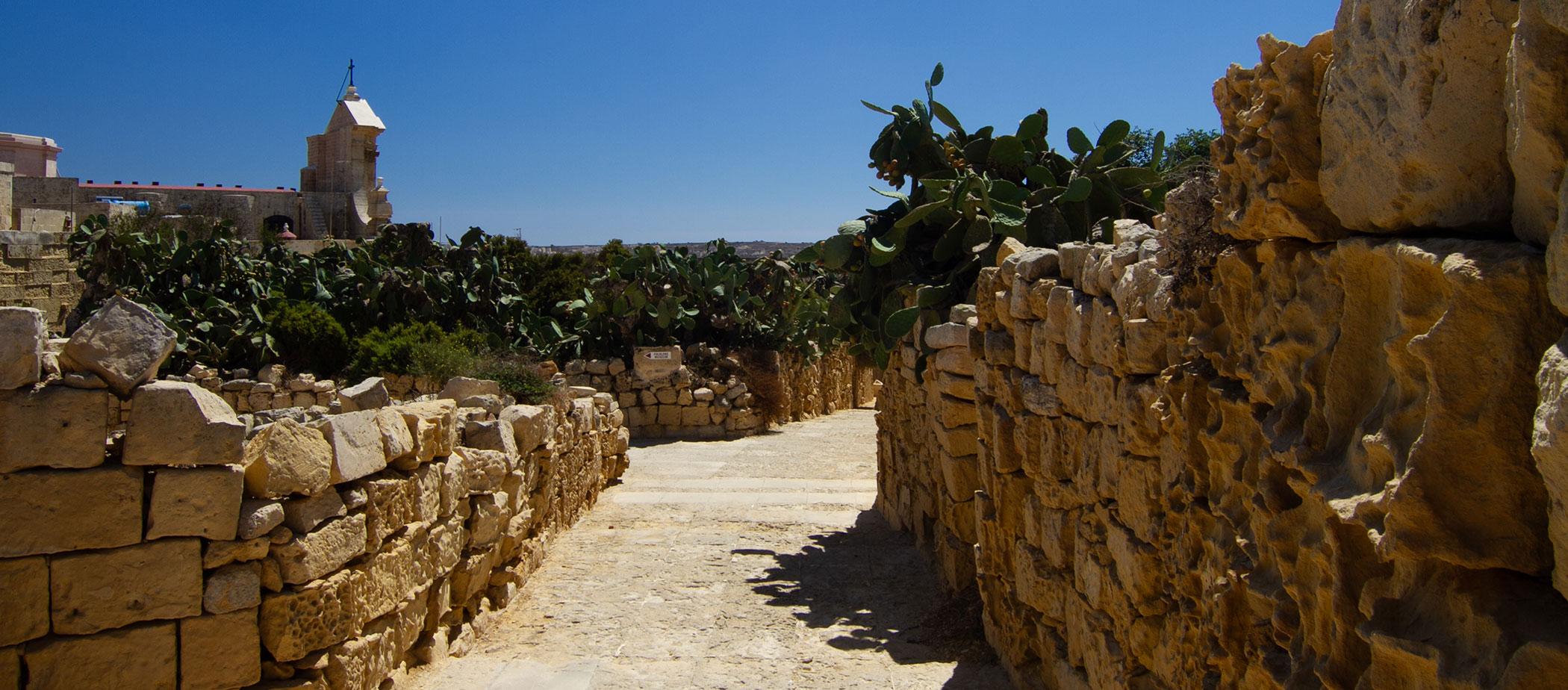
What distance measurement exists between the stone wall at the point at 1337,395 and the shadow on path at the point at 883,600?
1453mm

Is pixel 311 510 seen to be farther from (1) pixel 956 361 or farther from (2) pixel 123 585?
(1) pixel 956 361

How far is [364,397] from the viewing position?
19.5ft

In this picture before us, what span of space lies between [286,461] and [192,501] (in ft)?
1.18

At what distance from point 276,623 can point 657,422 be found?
13.0 m

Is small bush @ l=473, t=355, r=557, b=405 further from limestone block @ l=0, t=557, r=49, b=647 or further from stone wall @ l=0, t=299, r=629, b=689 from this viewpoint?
limestone block @ l=0, t=557, r=49, b=647

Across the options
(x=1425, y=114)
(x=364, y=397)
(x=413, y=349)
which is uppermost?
(x=1425, y=114)

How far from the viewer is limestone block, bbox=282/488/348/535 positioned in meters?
4.49

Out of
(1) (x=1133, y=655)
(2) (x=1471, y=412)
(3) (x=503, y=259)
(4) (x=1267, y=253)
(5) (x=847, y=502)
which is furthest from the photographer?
(3) (x=503, y=259)

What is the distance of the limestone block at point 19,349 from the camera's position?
4098 mm

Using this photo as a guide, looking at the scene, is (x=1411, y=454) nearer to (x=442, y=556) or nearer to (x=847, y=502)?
(x=442, y=556)

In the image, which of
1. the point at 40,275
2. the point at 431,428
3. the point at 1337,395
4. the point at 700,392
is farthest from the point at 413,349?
the point at 1337,395

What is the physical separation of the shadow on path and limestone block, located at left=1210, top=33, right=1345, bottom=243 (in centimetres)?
330

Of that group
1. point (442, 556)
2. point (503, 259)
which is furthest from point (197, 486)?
point (503, 259)

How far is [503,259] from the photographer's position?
867 inches
